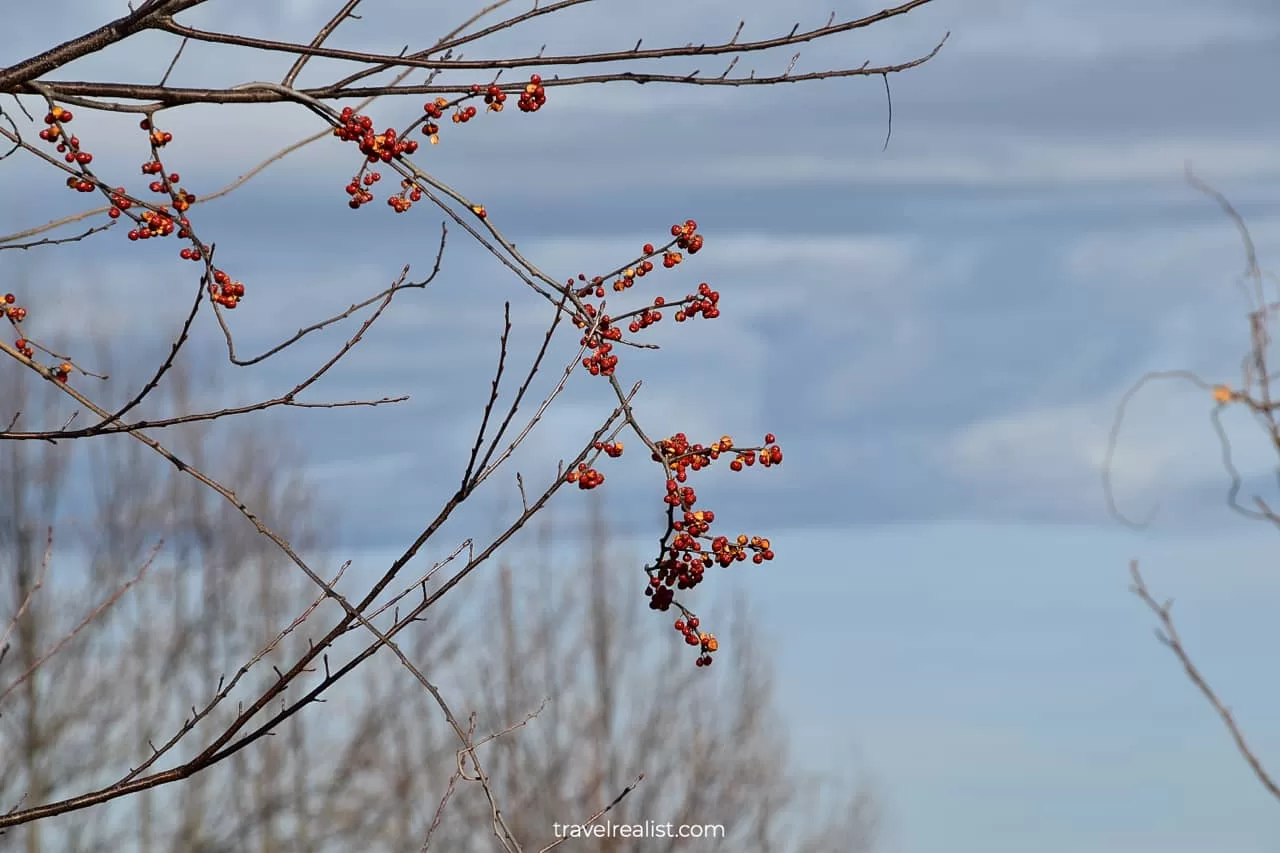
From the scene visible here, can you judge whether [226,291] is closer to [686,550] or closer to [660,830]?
[686,550]

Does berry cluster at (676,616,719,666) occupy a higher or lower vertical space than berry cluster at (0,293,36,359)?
lower

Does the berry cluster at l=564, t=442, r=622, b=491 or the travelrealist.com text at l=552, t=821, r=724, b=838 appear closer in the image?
the berry cluster at l=564, t=442, r=622, b=491

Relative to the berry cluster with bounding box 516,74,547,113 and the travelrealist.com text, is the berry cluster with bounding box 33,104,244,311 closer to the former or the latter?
the berry cluster with bounding box 516,74,547,113

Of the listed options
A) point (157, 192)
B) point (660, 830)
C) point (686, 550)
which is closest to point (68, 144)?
point (157, 192)

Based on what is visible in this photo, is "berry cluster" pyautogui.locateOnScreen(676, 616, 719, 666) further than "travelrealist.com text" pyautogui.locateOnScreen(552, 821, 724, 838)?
No

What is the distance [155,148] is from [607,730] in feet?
32.8

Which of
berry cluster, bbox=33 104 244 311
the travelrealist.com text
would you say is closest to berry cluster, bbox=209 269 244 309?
berry cluster, bbox=33 104 244 311

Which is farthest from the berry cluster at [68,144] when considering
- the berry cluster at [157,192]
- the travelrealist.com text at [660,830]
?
the travelrealist.com text at [660,830]

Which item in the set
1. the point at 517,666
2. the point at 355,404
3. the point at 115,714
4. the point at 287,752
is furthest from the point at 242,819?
the point at 355,404

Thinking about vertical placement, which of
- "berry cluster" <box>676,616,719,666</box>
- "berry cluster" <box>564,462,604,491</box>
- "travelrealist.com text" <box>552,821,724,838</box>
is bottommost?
"travelrealist.com text" <box>552,821,724,838</box>

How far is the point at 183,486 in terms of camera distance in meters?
11.4

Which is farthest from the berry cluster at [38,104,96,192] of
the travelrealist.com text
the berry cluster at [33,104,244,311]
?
the travelrealist.com text

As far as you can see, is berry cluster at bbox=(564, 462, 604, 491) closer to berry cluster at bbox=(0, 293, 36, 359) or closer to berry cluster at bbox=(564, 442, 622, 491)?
berry cluster at bbox=(564, 442, 622, 491)

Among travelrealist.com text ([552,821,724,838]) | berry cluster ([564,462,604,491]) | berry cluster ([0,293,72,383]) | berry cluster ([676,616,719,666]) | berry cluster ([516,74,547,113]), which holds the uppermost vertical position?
berry cluster ([516,74,547,113])
